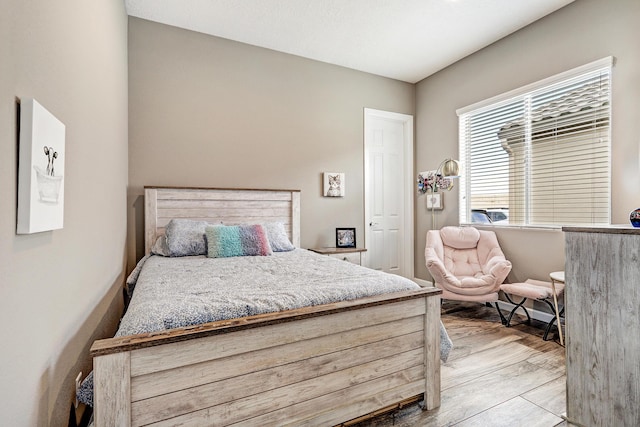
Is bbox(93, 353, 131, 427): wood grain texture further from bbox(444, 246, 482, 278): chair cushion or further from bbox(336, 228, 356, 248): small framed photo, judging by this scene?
bbox(444, 246, 482, 278): chair cushion

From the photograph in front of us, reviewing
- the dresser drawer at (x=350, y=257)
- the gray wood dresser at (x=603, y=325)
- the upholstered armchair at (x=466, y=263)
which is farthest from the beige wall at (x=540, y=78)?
the gray wood dresser at (x=603, y=325)

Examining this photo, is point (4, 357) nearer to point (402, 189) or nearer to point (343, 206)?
point (343, 206)

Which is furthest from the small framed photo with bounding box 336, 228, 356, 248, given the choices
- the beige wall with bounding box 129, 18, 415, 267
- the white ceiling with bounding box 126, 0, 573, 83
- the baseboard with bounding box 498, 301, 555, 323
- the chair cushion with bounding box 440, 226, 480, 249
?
the white ceiling with bounding box 126, 0, 573, 83

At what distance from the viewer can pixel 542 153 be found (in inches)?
122

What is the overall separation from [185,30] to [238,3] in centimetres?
77

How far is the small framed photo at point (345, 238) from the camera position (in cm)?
390

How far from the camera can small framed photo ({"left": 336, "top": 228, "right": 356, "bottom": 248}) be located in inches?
153

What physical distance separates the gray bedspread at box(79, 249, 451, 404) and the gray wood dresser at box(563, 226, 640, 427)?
62cm

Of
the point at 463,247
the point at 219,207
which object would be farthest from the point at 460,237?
the point at 219,207

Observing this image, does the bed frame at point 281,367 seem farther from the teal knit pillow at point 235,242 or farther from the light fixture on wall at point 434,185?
the light fixture on wall at point 434,185

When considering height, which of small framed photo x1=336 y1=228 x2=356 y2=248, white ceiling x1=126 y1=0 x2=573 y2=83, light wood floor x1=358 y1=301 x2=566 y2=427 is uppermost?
white ceiling x1=126 y1=0 x2=573 y2=83

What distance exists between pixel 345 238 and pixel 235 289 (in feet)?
7.92

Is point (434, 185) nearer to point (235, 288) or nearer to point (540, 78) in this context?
point (540, 78)

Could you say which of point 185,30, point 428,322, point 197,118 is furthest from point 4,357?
point 185,30
